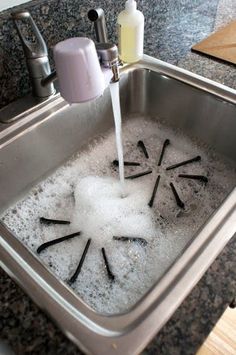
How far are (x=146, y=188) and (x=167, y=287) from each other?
0.46 m

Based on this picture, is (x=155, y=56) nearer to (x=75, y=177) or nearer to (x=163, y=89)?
(x=163, y=89)

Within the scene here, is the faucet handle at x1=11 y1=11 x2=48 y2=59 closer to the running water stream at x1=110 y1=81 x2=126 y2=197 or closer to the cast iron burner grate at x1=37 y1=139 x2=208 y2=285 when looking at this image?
the running water stream at x1=110 y1=81 x2=126 y2=197

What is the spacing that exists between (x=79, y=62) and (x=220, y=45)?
30.6 inches

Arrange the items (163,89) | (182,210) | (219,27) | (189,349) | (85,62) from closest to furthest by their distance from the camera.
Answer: (189,349), (85,62), (182,210), (163,89), (219,27)

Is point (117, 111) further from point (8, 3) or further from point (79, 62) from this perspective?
point (8, 3)

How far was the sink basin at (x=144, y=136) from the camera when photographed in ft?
1.73

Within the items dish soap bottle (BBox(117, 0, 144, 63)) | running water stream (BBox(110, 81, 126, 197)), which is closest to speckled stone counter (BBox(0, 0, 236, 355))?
dish soap bottle (BBox(117, 0, 144, 63))

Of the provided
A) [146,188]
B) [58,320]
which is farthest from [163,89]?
[58,320]

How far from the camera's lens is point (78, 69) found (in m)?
0.63

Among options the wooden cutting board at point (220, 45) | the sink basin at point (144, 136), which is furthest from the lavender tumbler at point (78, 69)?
the wooden cutting board at point (220, 45)

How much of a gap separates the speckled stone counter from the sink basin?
0.06ft

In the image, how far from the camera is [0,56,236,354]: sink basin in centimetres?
53

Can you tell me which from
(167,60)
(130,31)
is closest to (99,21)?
(130,31)

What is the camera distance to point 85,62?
63cm
